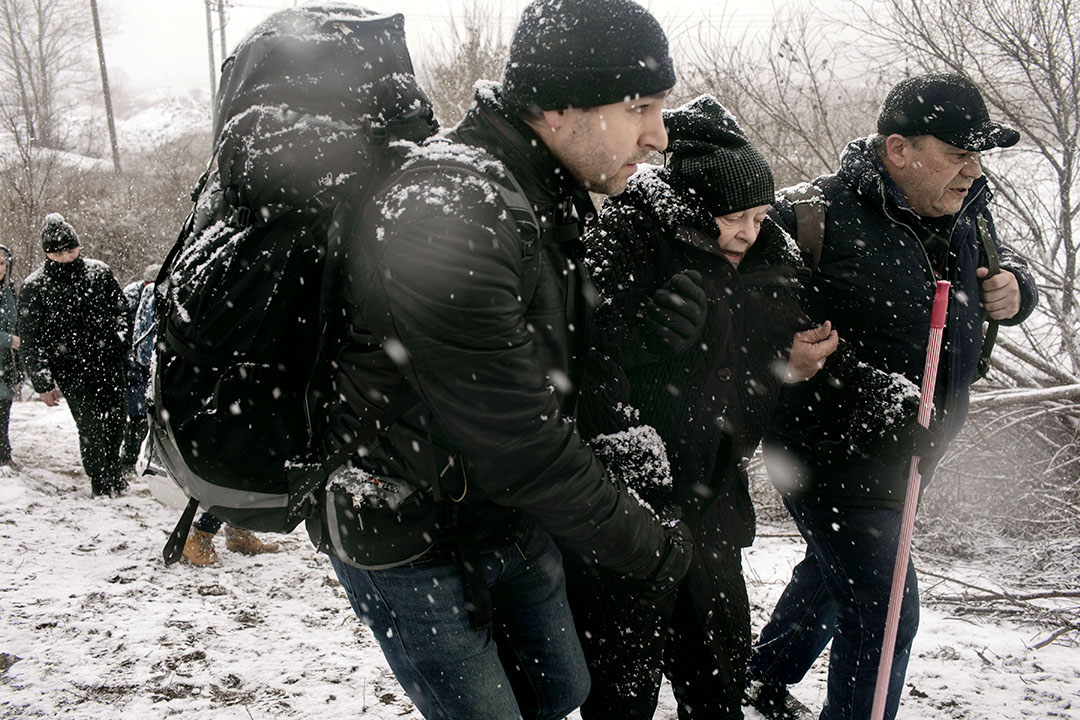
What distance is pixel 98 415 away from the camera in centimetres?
588

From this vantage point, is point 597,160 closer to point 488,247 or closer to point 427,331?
point 488,247

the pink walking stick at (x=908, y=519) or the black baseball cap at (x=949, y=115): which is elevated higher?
the black baseball cap at (x=949, y=115)

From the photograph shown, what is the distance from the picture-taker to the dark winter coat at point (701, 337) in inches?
78.7

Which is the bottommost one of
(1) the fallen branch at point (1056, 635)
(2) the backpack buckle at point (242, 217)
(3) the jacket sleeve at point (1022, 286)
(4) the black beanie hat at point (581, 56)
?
(1) the fallen branch at point (1056, 635)

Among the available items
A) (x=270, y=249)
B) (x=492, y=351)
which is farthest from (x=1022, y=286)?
(x=270, y=249)

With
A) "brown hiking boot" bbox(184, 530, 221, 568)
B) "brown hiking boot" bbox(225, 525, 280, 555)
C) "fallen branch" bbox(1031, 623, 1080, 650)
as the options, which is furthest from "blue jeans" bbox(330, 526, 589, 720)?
"brown hiking boot" bbox(225, 525, 280, 555)

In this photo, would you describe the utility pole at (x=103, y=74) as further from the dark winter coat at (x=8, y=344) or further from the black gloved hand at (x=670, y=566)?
the black gloved hand at (x=670, y=566)

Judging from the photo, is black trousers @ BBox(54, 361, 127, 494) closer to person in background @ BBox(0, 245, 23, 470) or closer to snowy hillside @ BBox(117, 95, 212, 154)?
person in background @ BBox(0, 245, 23, 470)

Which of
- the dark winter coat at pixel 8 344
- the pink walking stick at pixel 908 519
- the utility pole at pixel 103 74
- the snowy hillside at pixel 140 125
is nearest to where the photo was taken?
the pink walking stick at pixel 908 519

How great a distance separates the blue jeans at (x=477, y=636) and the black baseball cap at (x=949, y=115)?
186 cm

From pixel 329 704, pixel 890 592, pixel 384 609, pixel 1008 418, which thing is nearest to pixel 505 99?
pixel 384 609

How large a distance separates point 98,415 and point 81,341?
623 mm

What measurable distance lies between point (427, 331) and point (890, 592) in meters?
1.89

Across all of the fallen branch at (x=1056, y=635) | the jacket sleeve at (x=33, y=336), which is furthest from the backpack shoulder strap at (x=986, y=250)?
the jacket sleeve at (x=33, y=336)
